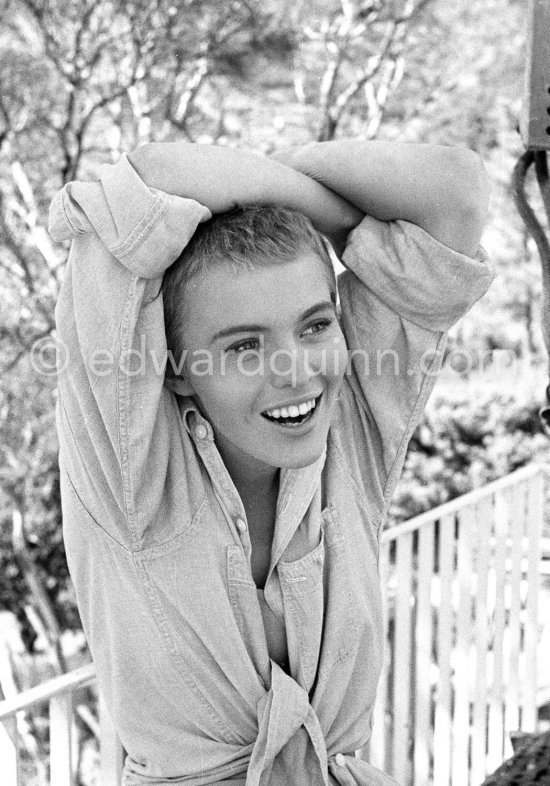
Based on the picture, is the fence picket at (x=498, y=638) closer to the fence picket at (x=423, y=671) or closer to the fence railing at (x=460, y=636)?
the fence railing at (x=460, y=636)

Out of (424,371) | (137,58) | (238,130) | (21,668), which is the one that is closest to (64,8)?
(137,58)

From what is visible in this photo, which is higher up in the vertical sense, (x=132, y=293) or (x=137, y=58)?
(x=132, y=293)

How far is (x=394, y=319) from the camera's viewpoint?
1.18 meters

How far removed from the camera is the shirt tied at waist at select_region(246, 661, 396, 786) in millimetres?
1112

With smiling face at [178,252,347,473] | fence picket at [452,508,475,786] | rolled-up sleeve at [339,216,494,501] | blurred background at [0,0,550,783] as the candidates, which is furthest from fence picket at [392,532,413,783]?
blurred background at [0,0,550,783]

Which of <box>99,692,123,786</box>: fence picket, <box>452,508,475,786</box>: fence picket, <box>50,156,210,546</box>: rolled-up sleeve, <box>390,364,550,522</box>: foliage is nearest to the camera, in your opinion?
<box>50,156,210,546</box>: rolled-up sleeve

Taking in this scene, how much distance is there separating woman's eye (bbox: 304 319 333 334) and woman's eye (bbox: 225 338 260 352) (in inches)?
2.4

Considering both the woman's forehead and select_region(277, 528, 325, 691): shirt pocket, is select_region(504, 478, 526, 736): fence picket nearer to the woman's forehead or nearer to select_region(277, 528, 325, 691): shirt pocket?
select_region(277, 528, 325, 691): shirt pocket

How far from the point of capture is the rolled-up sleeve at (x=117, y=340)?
0.98 metres

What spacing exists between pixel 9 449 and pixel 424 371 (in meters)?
Result: 3.61

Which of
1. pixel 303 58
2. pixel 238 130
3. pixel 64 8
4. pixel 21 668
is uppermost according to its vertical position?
pixel 64 8

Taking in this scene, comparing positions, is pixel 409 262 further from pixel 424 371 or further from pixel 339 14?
pixel 339 14

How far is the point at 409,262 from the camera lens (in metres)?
1.12

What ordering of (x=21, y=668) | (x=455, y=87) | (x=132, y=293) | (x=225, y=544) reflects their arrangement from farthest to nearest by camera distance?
(x=455, y=87) < (x=21, y=668) < (x=225, y=544) < (x=132, y=293)
